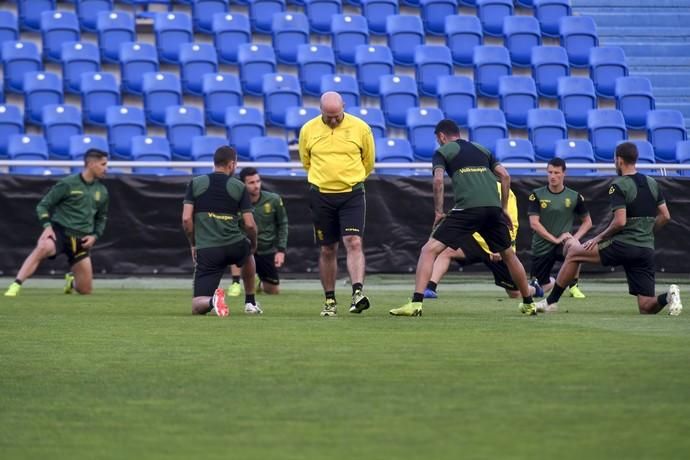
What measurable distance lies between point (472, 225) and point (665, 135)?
12.0 meters

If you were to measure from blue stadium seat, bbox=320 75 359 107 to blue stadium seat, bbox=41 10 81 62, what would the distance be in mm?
4783

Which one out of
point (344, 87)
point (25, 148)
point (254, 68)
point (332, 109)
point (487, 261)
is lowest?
point (487, 261)

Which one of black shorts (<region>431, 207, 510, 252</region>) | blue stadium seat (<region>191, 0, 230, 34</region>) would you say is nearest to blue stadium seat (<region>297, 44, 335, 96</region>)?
blue stadium seat (<region>191, 0, 230, 34</region>)

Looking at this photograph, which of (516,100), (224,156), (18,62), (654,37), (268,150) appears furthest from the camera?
(654,37)

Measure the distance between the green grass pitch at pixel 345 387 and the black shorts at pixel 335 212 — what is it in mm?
965

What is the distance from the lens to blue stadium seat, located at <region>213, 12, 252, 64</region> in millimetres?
26594

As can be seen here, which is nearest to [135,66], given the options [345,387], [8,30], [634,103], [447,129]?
[8,30]

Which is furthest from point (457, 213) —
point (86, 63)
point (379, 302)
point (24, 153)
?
point (86, 63)

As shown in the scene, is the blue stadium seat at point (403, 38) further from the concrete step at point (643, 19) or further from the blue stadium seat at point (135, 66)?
the blue stadium seat at point (135, 66)

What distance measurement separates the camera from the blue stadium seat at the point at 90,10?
2693 centimetres

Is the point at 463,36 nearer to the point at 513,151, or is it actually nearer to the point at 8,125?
the point at 513,151

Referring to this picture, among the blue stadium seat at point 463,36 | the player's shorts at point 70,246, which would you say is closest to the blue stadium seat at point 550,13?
the blue stadium seat at point 463,36

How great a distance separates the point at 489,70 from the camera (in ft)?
87.2

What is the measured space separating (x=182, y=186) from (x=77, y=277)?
10.9ft
